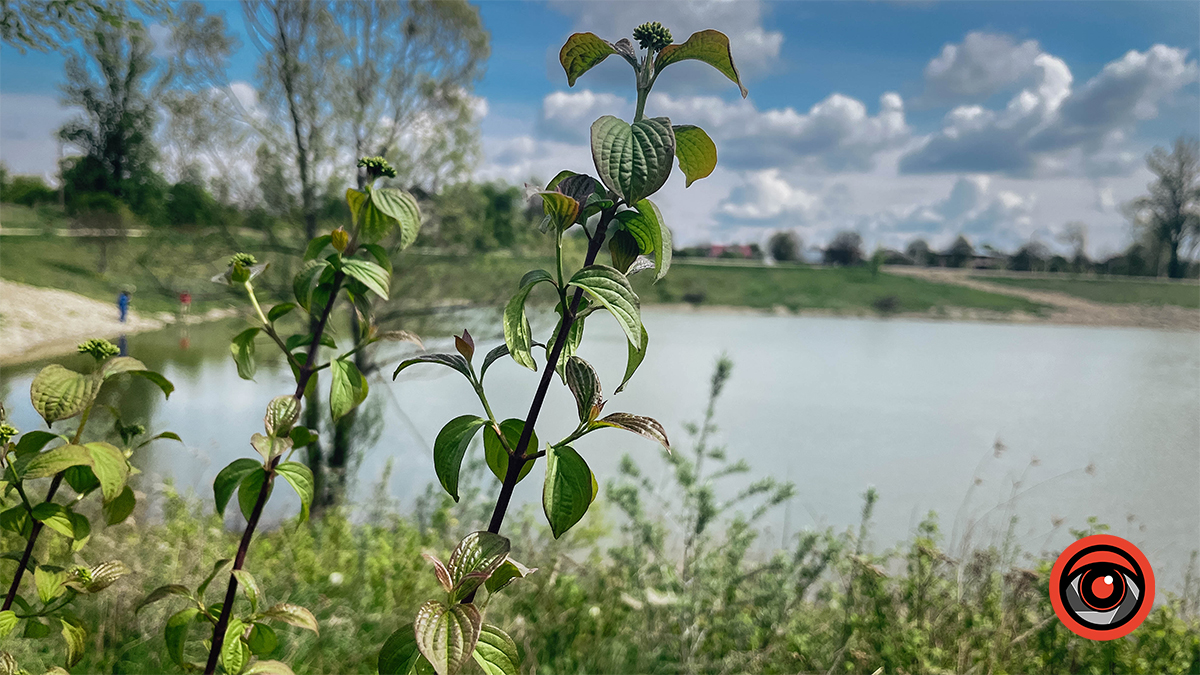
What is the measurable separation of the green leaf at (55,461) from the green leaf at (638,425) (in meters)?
0.42

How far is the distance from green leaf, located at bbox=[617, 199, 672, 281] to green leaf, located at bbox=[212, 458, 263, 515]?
1.42ft

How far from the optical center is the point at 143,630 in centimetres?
134

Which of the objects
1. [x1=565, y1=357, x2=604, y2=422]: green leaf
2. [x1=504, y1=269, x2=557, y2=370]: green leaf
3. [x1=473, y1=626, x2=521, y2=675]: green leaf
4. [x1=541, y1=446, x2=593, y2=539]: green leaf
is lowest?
[x1=473, y1=626, x2=521, y2=675]: green leaf

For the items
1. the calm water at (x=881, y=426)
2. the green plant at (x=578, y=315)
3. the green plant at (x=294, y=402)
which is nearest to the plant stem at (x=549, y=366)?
the green plant at (x=578, y=315)

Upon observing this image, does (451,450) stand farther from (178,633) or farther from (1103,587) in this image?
(1103,587)

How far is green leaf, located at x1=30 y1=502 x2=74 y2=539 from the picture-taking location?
0.55m

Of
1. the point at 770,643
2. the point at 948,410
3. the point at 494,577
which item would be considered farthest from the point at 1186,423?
the point at 494,577

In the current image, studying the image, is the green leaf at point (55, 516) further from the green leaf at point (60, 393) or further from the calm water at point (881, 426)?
the calm water at point (881, 426)

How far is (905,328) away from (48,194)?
44.4 ft

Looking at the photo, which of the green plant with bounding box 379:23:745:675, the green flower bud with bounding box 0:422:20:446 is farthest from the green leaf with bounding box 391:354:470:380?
the green flower bud with bounding box 0:422:20:446

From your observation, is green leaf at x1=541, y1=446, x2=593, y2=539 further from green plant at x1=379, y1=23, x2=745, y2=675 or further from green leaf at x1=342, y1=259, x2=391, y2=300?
green leaf at x1=342, y1=259, x2=391, y2=300

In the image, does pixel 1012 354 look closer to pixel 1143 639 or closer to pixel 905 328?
pixel 905 328

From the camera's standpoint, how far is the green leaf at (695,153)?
1.29 ft

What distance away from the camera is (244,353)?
656 mm
